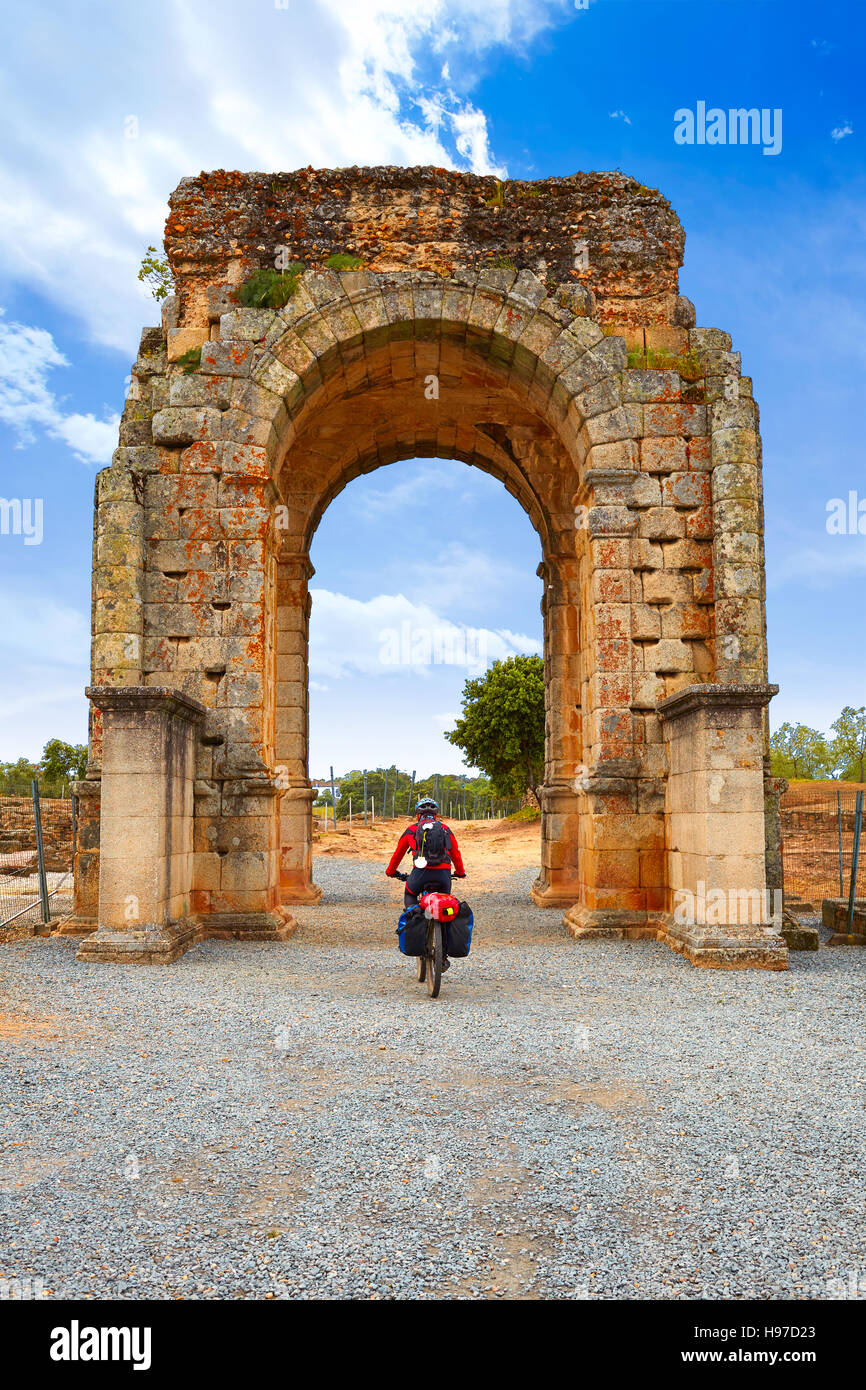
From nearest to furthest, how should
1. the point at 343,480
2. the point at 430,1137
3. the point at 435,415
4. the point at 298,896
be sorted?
the point at 430,1137, the point at 298,896, the point at 435,415, the point at 343,480

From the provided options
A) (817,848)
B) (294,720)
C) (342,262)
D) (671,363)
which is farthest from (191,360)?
(817,848)

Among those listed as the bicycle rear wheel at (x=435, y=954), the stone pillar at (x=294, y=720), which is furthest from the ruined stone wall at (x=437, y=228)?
the bicycle rear wheel at (x=435, y=954)

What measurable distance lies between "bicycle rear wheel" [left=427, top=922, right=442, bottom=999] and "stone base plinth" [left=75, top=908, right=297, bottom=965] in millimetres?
2242

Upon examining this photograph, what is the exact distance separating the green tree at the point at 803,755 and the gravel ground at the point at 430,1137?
32.5 metres

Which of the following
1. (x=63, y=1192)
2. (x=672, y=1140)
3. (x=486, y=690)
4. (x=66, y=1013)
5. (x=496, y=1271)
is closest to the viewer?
(x=496, y=1271)

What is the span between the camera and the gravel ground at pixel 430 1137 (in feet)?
8.80

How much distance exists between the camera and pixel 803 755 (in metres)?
40.7

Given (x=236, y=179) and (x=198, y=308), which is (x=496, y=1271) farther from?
(x=236, y=179)

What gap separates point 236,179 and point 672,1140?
985cm

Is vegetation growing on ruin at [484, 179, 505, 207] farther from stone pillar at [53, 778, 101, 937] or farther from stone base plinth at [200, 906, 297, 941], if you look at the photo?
stone base plinth at [200, 906, 297, 941]

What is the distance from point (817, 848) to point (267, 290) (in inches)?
594

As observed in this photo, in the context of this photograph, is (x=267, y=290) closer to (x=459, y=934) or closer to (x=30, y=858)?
(x=459, y=934)

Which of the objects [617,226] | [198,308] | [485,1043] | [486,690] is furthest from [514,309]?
[486,690]

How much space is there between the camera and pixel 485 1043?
5254 millimetres
